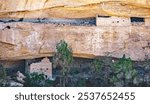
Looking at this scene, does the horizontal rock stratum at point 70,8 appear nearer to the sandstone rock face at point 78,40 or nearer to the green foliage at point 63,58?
the sandstone rock face at point 78,40

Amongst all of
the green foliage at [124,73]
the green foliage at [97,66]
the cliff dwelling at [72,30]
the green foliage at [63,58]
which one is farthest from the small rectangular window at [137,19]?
the green foliage at [63,58]

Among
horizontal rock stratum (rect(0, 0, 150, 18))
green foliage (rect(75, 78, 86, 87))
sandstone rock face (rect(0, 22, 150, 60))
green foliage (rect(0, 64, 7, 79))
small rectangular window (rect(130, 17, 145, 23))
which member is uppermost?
horizontal rock stratum (rect(0, 0, 150, 18))

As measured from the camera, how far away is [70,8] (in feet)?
40.8

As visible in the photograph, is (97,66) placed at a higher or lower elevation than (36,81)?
higher

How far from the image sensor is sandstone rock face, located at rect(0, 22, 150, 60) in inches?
490

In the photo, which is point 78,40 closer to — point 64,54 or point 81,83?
point 64,54

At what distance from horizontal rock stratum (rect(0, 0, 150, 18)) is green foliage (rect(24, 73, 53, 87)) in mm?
1826

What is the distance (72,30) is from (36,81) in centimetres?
198

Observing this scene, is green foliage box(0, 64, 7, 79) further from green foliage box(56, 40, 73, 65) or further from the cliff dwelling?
green foliage box(56, 40, 73, 65)

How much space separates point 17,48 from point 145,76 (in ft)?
11.7

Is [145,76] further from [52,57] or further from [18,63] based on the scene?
[18,63]

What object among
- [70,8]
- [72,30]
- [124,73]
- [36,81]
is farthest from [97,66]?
[70,8]

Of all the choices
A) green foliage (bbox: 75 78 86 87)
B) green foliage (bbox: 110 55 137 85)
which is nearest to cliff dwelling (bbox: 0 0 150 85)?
green foliage (bbox: 75 78 86 87)

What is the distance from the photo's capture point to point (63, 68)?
11.8 metres
